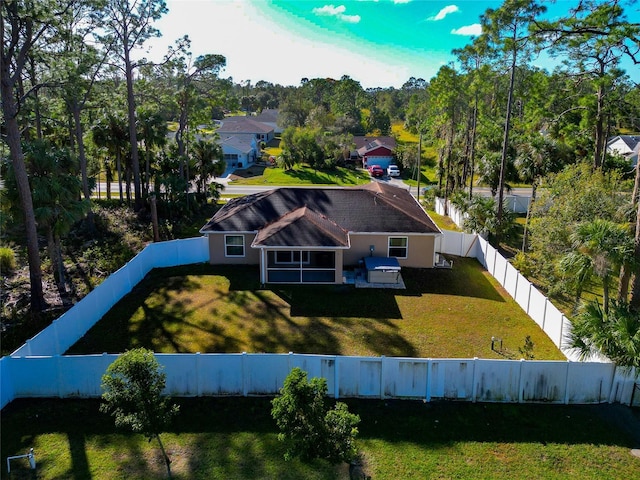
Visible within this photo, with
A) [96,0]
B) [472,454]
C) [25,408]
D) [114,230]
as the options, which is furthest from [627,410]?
[114,230]

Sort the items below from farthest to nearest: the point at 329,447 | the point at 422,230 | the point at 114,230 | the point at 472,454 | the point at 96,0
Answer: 1. the point at 114,230
2. the point at 422,230
3. the point at 96,0
4. the point at 472,454
5. the point at 329,447

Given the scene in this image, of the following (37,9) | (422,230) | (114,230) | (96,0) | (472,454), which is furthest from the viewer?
(114,230)

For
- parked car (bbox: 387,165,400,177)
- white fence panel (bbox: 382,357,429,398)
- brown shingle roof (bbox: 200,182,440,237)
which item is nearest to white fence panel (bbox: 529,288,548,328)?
brown shingle roof (bbox: 200,182,440,237)

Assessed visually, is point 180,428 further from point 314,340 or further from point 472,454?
point 472,454

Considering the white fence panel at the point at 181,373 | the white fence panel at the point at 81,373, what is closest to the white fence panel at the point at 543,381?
the white fence panel at the point at 181,373

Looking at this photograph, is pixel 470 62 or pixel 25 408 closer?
pixel 25 408

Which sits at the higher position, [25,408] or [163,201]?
[163,201]

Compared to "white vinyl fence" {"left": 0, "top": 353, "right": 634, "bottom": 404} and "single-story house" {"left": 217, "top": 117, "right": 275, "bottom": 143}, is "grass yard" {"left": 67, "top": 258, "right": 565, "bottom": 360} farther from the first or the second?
"single-story house" {"left": 217, "top": 117, "right": 275, "bottom": 143}
